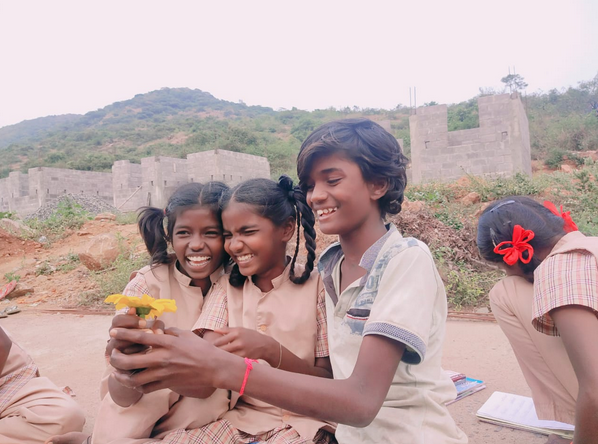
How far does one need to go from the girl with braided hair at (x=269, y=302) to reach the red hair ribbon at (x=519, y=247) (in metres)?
0.81

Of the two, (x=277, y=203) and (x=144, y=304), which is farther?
(x=277, y=203)

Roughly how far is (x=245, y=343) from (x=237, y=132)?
96.4 feet

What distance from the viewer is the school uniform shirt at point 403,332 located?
1.28 m

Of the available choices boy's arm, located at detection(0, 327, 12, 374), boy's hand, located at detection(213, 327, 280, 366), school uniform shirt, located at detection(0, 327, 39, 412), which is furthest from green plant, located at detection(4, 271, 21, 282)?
boy's hand, located at detection(213, 327, 280, 366)

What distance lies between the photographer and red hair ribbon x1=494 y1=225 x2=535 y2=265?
1888 mm

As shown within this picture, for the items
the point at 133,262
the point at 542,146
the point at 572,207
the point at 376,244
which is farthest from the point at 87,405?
the point at 542,146

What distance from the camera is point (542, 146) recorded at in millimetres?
18000

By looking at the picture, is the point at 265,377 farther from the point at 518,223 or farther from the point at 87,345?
the point at 87,345

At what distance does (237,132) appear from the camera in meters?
29.9

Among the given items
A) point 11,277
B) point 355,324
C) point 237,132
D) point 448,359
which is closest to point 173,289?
point 355,324

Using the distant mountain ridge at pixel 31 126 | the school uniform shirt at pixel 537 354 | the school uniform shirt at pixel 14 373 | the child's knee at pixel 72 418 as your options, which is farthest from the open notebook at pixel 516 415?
the distant mountain ridge at pixel 31 126

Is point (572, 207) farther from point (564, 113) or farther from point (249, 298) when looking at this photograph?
point (564, 113)

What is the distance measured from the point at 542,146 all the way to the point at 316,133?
62.9 ft

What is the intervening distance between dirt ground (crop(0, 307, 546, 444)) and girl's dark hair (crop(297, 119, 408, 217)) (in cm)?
142
